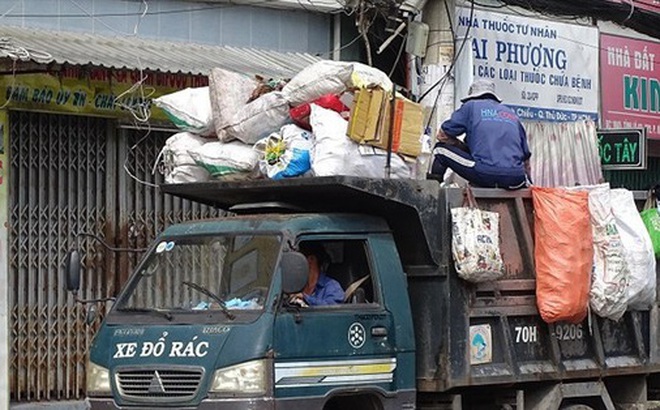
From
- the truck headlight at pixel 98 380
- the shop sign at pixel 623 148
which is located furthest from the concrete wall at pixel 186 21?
the truck headlight at pixel 98 380

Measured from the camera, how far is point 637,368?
9805 millimetres

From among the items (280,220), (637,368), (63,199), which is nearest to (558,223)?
(637,368)

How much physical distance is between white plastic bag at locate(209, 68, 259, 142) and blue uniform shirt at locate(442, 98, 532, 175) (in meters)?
1.45

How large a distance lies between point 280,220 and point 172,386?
1186mm

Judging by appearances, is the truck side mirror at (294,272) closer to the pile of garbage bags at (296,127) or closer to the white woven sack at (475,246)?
the pile of garbage bags at (296,127)

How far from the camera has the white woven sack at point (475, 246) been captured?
27.7ft

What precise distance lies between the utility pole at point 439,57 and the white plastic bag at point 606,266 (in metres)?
3.64

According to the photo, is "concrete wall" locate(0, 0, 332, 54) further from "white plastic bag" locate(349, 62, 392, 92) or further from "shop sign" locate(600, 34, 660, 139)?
"shop sign" locate(600, 34, 660, 139)

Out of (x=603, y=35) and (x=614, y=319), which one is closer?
(x=614, y=319)

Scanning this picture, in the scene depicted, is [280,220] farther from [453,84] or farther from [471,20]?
[471,20]

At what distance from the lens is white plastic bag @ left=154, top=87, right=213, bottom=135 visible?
9.27 m

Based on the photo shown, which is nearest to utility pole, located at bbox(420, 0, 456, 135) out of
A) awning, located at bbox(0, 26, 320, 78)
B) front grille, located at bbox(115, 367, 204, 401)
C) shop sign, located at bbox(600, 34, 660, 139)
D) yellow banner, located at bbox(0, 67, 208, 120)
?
awning, located at bbox(0, 26, 320, 78)

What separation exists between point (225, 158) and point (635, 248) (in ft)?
9.41

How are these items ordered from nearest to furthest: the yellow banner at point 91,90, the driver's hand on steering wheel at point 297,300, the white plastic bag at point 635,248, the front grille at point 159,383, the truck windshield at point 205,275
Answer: the front grille at point 159,383, the driver's hand on steering wheel at point 297,300, the truck windshield at point 205,275, the white plastic bag at point 635,248, the yellow banner at point 91,90
